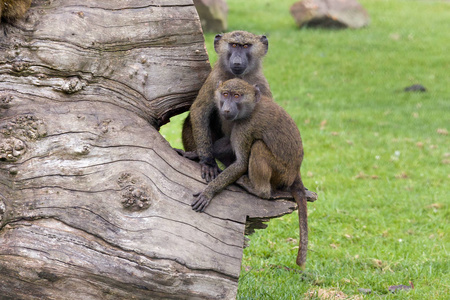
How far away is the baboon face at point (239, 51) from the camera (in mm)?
5121

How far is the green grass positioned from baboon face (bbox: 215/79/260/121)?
1620 mm

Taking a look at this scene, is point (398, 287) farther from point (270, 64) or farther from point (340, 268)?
point (270, 64)

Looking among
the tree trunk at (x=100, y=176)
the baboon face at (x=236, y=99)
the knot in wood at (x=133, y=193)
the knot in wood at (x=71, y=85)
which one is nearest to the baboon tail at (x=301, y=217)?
the tree trunk at (x=100, y=176)

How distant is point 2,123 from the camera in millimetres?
3857

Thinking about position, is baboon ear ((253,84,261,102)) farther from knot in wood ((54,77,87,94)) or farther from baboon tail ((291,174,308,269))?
knot in wood ((54,77,87,94))

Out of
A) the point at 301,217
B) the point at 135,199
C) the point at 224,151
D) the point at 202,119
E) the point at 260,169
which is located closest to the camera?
Answer: the point at 135,199

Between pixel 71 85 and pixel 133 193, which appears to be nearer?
pixel 133 193

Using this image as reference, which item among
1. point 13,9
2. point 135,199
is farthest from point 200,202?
point 13,9

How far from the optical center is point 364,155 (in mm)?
9383

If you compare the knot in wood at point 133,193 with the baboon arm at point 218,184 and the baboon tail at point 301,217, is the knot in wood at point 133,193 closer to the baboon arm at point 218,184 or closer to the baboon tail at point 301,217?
the baboon arm at point 218,184

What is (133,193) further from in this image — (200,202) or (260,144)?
(260,144)

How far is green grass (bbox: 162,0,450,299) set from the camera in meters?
5.69

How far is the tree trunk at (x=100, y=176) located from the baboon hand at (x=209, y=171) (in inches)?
3.3

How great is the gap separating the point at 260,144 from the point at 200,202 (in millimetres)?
772
